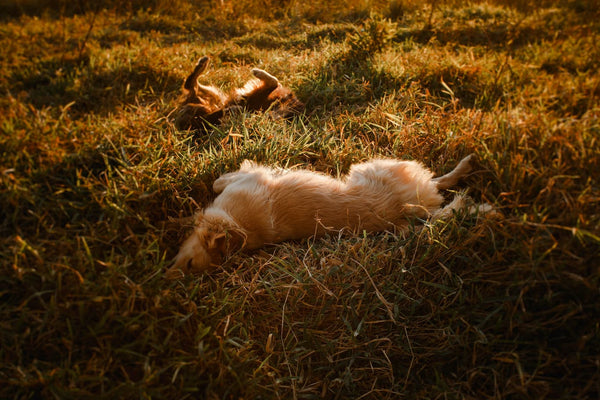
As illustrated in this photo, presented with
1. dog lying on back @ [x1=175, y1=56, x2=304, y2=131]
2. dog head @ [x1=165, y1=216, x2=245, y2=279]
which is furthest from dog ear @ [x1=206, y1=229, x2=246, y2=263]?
dog lying on back @ [x1=175, y1=56, x2=304, y2=131]

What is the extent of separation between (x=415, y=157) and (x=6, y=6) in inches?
329

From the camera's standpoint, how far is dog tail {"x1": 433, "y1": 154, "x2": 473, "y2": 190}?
275 centimetres

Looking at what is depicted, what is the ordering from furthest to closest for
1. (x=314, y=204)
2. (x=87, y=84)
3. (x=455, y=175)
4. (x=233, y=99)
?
(x=87, y=84), (x=233, y=99), (x=455, y=175), (x=314, y=204)

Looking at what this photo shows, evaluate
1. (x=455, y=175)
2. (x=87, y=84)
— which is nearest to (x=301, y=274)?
(x=455, y=175)

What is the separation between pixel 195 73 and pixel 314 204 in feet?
7.10

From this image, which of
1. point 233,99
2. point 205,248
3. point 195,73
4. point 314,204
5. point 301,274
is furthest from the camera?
point 233,99

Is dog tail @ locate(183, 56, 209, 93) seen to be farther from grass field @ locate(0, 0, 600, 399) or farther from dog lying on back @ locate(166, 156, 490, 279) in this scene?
dog lying on back @ locate(166, 156, 490, 279)

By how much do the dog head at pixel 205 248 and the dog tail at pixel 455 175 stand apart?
5.60 ft

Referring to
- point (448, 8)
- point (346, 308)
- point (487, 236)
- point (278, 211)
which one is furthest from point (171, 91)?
point (448, 8)

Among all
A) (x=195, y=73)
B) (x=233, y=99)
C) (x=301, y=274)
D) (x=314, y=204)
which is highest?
(x=195, y=73)

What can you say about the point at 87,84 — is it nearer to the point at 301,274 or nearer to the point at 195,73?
the point at 195,73

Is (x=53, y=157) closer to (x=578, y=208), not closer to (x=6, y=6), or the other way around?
(x=578, y=208)

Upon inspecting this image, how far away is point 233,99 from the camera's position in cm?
397

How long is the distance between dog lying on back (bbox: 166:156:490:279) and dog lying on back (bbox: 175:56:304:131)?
1163 millimetres
